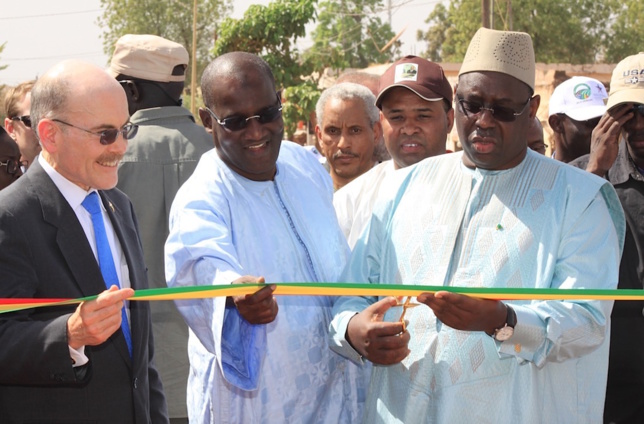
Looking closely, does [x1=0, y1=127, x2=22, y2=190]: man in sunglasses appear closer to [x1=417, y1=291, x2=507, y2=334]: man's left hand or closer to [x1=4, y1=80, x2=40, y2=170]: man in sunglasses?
[x1=4, y1=80, x2=40, y2=170]: man in sunglasses

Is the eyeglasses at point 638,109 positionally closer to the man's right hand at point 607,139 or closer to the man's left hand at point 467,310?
the man's right hand at point 607,139

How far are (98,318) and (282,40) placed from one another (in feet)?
64.1

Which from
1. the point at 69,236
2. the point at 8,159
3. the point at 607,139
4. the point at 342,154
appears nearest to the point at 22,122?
the point at 8,159

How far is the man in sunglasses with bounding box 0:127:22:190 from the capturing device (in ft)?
17.2

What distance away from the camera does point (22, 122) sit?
18.9 ft

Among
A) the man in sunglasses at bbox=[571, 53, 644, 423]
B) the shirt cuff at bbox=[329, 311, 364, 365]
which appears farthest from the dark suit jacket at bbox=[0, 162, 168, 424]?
the man in sunglasses at bbox=[571, 53, 644, 423]

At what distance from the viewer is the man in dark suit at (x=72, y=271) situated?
2828 millimetres

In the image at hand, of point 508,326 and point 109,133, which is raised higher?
point 109,133

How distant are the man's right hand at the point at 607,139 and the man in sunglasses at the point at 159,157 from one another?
223cm

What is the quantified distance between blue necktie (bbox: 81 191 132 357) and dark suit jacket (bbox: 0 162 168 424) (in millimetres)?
35

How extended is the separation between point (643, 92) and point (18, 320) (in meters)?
3.23

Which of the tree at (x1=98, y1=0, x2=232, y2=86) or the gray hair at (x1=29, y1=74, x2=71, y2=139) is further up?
the gray hair at (x1=29, y1=74, x2=71, y2=139)

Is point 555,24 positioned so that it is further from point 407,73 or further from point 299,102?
point 407,73

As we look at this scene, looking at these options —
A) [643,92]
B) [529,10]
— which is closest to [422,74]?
[643,92]
